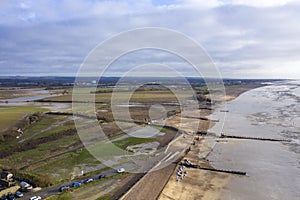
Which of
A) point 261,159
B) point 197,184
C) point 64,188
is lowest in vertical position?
point 197,184

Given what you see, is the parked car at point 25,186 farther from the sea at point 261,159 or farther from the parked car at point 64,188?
the sea at point 261,159

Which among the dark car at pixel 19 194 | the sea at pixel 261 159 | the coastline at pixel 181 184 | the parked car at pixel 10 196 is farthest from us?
the sea at pixel 261 159

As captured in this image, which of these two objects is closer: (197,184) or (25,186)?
(25,186)

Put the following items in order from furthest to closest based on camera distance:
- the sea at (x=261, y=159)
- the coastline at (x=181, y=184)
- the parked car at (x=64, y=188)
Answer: the sea at (x=261, y=159)
the parked car at (x=64, y=188)
the coastline at (x=181, y=184)

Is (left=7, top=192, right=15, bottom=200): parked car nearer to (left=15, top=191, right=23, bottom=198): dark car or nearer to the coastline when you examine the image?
(left=15, top=191, right=23, bottom=198): dark car

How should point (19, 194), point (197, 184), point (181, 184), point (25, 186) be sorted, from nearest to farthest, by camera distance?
1. point (19, 194)
2. point (25, 186)
3. point (181, 184)
4. point (197, 184)

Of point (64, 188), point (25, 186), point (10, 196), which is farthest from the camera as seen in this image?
point (25, 186)

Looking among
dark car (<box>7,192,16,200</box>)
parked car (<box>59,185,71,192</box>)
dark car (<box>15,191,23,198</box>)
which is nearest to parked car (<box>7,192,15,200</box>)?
dark car (<box>7,192,16,200</box>)

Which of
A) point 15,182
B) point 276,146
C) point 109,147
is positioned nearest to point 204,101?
point 276,146

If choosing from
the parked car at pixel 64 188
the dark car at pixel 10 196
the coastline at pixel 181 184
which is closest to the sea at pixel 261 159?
the coastline at pixel 181 184

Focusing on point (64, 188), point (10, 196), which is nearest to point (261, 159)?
point (64, 188)

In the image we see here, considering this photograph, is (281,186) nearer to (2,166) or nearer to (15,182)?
(15,182)

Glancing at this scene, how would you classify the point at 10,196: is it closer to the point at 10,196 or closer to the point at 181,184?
the point at 10,196
